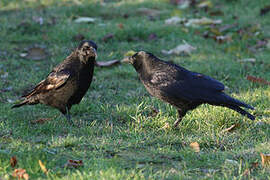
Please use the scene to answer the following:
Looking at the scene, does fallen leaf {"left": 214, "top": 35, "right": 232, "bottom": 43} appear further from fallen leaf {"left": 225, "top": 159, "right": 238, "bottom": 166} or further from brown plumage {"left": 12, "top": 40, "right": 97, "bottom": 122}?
fallen leaf {"left": 225, "top": 159, "right": 238, "bottom": 166}

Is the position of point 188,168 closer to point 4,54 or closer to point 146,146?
point 146,146

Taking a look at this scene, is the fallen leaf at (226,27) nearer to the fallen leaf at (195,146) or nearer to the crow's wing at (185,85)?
the crow's wing at (185,85)

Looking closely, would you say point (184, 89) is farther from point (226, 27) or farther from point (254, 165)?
point (226, 27)

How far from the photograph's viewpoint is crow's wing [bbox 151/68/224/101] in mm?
5000

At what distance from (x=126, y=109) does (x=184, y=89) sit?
2.94ft

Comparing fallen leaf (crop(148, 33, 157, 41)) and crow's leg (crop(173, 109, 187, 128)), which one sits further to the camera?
fallen leaf (crop(148, 33, 157, 41))

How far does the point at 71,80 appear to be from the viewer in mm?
5305

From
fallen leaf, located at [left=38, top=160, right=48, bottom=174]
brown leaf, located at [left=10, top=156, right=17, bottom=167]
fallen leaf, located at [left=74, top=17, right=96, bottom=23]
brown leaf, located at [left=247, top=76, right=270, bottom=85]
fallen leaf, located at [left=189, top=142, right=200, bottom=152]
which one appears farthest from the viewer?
fallen leaf, located at [left=74, top=17, right=96, bottom=23]

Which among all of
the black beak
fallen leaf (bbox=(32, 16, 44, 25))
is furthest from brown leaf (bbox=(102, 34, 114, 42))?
the black beak

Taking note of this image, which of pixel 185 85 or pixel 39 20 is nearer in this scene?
pixel 185 85

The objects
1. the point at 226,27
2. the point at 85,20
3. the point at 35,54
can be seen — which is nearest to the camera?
the point at 35,54

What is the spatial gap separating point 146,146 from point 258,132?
1.28 metres

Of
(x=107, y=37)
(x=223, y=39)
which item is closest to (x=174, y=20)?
(x=223, y=39)

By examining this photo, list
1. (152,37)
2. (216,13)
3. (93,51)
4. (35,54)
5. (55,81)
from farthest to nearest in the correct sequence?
(216,13) < (152,37) < (35,54) < (55,81) < (93,51)
